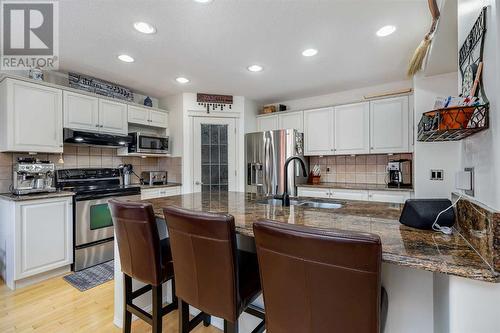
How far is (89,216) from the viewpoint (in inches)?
113

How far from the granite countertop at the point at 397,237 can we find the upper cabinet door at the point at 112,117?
2.32 meters

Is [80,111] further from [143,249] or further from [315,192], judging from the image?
[315,192]

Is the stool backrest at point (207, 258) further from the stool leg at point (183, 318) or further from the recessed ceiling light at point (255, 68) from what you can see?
the recessed ceiling light at point (255, 68)

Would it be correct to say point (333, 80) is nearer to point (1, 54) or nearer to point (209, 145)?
point (209, 145)

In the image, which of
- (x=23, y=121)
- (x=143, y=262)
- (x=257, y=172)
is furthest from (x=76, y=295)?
(x=257, y=172)

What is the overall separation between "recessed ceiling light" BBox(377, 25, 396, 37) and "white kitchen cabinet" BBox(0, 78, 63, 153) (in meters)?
3.44

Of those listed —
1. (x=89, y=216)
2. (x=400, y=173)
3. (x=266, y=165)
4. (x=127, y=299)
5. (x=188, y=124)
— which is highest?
(x=188, y=124)

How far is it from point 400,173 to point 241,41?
262 centimetres

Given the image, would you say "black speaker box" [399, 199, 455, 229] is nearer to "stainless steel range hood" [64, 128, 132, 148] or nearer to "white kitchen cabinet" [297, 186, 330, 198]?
"white kitchen cabinet" [297, 186, 330, 198]

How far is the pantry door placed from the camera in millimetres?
3980

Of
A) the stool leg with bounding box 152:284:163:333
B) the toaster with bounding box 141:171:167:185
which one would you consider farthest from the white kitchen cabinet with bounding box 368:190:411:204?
the toaster with bounding box 141:171:167:185

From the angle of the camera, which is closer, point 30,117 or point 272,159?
point 30,117

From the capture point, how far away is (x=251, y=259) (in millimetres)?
1411

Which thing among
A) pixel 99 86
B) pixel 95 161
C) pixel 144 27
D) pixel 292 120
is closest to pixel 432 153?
pixel 292 120
